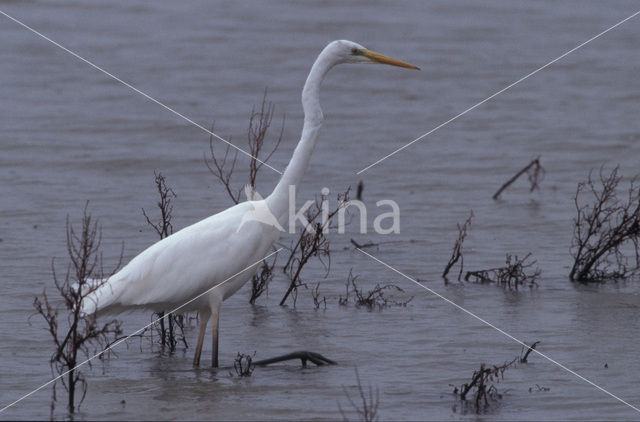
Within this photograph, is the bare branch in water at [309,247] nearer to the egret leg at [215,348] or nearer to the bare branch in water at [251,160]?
the bare branch in water at [251,160]

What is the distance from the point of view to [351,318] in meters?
6.99

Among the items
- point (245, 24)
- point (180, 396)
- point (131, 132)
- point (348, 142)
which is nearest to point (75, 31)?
point (245, 24)

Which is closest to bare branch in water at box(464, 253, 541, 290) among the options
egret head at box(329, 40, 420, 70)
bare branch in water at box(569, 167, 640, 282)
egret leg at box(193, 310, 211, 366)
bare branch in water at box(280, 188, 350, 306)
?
bare branch in water at box(569, 167, 640, 282)

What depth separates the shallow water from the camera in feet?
18.7

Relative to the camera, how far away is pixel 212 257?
611 cm

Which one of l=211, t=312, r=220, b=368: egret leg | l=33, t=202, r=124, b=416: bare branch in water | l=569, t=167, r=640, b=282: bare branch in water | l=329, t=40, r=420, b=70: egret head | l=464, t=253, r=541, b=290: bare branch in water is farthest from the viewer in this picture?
l=464, t=253, r=541, b=290: bare branch in water

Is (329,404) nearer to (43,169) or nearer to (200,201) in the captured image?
(200,201)

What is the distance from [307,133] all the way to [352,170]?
5.65 meters

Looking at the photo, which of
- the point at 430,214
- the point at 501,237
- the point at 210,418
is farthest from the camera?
the point at 430,214

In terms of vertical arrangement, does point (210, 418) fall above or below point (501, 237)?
below

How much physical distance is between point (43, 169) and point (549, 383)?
23.3ft

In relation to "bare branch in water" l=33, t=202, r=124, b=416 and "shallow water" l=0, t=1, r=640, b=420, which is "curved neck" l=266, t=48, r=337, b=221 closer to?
"shallow water" l=0, t=1, r=640, b=420

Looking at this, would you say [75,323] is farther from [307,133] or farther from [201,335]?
[307,133]

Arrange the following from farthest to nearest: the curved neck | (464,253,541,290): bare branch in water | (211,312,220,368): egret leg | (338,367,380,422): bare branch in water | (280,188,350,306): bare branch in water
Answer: (464,253,541,290): bare branch in water < (280,188,350,306): bare branch in water < the curved neck < (211,312,220,368): egret leg < (338,367,380,422): bare branch in water
